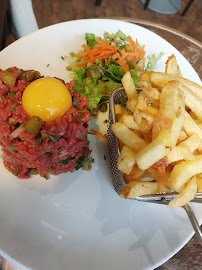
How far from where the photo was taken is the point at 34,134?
67.1 inches

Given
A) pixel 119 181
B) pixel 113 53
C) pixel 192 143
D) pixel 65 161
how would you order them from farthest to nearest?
1. pixel 113 53
2. pixel 65 161
3. pixel 119 181
4. pixel 192 143

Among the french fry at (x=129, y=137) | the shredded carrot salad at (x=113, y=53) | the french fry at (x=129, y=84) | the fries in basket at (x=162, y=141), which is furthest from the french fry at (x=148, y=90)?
the shredded carrot salad at (x=113, y=53)

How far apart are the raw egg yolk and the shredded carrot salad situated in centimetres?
96

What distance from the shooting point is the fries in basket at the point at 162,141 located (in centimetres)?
150

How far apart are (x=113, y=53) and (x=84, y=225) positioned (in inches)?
69.9

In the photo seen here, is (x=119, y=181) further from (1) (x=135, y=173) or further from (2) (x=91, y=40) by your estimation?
(2) (x=91, y=40)

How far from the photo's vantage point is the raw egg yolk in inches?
69.4

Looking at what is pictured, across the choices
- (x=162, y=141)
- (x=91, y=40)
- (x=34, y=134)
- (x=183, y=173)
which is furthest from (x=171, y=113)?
(x=91, y=40)

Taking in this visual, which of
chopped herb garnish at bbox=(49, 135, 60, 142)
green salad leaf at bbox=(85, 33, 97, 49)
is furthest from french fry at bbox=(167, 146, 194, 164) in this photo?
green salad leaf at bbox=(85, 33, 97, 49)

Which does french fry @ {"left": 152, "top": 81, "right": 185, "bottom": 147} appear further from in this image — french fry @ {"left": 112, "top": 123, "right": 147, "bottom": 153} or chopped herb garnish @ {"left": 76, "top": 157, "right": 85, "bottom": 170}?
chopped herb garnish @ {"left": 76, "top": 157, "right": 85, "bottom": 170}

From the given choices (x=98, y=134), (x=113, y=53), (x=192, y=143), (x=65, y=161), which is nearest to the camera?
(x=192, y=143)

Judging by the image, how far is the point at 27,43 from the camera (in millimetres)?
2783

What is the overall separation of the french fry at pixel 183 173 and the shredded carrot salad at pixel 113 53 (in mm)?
1381

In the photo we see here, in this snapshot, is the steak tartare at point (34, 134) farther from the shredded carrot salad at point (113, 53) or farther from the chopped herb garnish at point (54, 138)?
the shredded carrot salad at point (113, 53)
